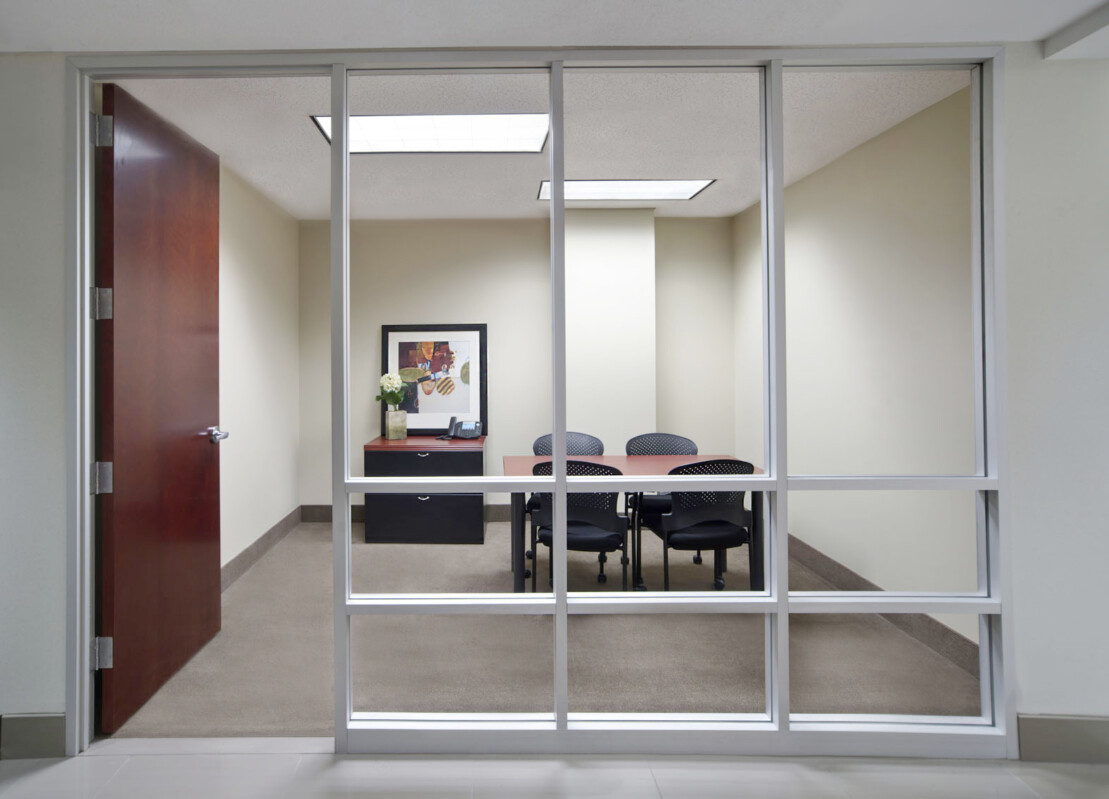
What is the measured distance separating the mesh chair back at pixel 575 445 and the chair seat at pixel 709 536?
25.2 inches

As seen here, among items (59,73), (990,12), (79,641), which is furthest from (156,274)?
(990,12)

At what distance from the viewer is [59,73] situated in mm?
1402

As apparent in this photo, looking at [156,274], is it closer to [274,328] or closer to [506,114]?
[506,114]

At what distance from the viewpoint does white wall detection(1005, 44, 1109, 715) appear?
138 centimetres

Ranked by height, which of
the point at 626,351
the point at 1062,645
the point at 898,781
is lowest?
the point at 898,781

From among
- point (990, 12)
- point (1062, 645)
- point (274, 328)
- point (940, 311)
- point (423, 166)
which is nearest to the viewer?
point (990, 12)

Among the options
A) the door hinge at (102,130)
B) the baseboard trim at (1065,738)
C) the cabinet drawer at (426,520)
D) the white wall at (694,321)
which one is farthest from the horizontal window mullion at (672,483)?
the white wall at (694,321)

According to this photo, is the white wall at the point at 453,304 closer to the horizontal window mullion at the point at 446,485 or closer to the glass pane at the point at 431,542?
the glass pane at the point at 431,542

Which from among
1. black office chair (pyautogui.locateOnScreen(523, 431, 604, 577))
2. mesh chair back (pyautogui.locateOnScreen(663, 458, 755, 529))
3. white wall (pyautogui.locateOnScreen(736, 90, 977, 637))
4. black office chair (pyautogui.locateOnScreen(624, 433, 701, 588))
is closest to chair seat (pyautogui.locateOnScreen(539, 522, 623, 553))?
black office chair (pyautogui.locateOnScreen(624, 433, 701, 588))

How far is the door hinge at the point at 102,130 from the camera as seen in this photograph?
1463mm

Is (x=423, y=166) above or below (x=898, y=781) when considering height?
above

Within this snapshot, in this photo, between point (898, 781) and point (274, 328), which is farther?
point (274, 328)

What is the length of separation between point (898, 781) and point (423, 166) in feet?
8.07

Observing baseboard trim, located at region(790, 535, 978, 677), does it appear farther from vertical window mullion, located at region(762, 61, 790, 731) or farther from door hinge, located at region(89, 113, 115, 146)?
door hinge, located at region(89, 113, 115, 146)
